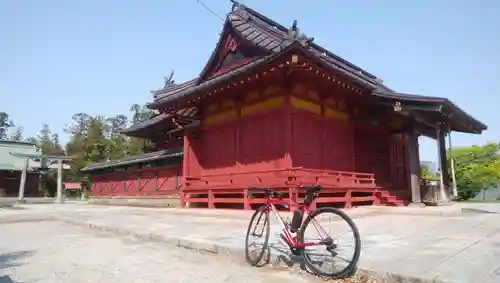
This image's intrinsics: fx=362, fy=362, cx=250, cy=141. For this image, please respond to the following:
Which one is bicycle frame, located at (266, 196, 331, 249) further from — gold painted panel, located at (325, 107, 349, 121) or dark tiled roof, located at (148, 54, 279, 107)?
gold painted panel, located at (325, 107, 349, 121)

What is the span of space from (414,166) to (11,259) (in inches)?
483

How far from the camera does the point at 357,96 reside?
539 inches

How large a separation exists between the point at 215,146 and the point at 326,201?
5.70m

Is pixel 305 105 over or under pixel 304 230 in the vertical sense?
over

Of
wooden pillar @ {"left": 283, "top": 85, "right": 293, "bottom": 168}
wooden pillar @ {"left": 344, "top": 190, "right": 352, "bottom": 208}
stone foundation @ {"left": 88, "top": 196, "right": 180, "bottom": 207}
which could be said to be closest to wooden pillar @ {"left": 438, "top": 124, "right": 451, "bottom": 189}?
wooden pillar @ {"left": 344, "top": 190, "right": 352, "bottom": 208}

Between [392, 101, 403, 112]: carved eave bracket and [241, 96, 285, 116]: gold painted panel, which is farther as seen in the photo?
[392, 101, 403, 112]: carved eave bracket

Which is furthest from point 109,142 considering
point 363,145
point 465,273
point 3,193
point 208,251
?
point 465,273

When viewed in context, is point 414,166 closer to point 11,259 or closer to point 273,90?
point 273,90

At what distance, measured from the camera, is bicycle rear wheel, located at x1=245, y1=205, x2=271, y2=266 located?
503cm

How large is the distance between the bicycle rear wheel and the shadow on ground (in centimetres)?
305

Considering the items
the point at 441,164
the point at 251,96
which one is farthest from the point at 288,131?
the point at 441,164

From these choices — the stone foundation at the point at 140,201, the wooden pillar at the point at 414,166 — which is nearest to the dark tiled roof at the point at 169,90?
the stone foundation at the point at 140,201

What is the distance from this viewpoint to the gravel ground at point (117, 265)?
4.43m

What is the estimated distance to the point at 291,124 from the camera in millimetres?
11867
